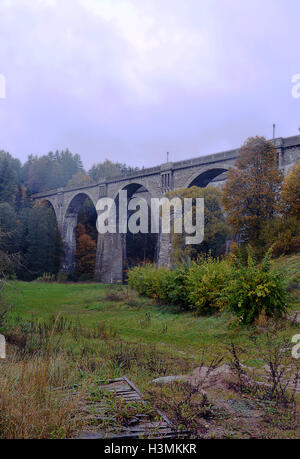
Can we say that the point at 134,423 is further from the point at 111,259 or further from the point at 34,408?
the point at 111,259

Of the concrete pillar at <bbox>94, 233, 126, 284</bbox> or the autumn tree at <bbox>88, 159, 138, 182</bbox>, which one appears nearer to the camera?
the concrete pillar at <bbox>94, 233, 126, 284</bbox>

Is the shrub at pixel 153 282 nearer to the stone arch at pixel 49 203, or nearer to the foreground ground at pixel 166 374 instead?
the foreground ground at pixel 166 374

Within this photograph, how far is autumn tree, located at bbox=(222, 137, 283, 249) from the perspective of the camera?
17.7 meters

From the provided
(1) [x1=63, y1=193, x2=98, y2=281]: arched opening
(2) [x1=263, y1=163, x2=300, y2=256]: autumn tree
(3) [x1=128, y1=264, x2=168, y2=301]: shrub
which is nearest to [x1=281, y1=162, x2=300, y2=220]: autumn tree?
(2) [x1=263, y1=163, x2=300, y2=256]: autumn tree

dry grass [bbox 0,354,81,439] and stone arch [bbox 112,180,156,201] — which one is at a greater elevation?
stone arch [bbox 112,180,156,201]

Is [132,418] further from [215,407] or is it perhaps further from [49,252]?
[49,252]

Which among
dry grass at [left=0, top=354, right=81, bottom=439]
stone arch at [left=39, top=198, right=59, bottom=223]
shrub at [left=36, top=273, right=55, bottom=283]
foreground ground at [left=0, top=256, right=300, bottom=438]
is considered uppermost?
stone arch at [left=39, top=198, right=59, bottom=223]

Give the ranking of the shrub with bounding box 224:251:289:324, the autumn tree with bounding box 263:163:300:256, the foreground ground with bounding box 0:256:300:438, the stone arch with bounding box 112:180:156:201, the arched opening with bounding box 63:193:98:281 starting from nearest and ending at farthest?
1. the foreground ground with bounding box 0:256:300:438
2. the shrub with bounding box 224:251:289:324
3. the autumn tree with bounding box 263:163:300:256
4. the stone arch with bounding box 112:180:156:201
5. the arched opening with bounding box 63:193:98:281

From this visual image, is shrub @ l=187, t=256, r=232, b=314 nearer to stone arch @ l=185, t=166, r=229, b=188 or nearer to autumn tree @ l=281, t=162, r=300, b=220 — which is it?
autumn tree @ l=281, t=162, r=300, b=220

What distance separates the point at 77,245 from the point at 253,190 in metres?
29.7

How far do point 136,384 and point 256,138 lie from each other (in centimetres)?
1690

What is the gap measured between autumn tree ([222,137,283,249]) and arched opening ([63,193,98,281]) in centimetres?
2382

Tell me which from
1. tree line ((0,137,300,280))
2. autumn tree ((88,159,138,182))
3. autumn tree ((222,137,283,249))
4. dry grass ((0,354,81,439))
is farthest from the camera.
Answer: autumn tree ((88,159,138,182))

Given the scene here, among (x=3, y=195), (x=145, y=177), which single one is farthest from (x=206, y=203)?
(x=3, y=195)
